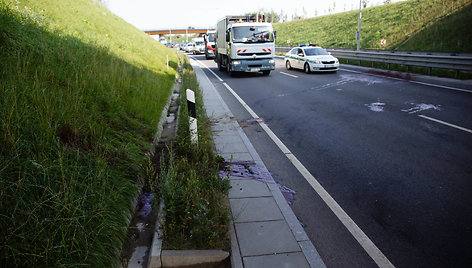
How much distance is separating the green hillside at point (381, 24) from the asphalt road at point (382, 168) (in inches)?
898

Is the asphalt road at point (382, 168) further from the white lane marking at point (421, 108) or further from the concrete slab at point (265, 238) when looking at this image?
the concrete slab at point (265, 238)

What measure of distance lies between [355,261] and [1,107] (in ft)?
14.4

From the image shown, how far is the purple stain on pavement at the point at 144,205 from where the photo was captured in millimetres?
4205

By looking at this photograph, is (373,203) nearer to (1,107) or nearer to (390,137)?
(390,137)

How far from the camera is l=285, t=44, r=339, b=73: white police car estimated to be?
1905cm

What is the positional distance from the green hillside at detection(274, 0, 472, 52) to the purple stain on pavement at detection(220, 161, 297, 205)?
2835cm

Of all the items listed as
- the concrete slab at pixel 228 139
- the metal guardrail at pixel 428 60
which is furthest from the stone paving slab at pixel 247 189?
the metal guardrail at pixel 428 60

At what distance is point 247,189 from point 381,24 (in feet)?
166

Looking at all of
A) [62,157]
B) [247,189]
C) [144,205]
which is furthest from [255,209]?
[62,157]

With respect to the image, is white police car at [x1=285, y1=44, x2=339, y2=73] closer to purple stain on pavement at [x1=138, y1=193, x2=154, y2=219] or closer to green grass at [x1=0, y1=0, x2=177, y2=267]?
green grass at [x1=0, y1=0, x2=177, y2=267]

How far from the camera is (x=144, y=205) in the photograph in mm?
4434

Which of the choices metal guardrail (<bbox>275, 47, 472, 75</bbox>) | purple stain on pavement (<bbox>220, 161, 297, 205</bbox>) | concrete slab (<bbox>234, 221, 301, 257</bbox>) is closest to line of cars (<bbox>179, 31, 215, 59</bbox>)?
metal guardrail (<bbox>275, 47, 472, 75</bbox>)

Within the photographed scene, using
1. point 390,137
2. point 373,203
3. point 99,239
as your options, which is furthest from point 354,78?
point 99,239

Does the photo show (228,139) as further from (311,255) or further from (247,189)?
(311,255)
